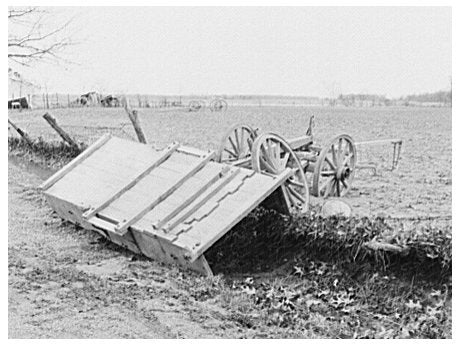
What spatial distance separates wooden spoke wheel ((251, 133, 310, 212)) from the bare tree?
1995mm

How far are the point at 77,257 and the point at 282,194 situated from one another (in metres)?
1.86

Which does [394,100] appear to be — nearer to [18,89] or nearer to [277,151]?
[277,151]

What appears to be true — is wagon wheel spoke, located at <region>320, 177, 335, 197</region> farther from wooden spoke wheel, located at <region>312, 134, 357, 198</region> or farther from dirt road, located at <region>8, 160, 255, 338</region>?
dirt road, located at <region>8, 160, 255, 338</region>

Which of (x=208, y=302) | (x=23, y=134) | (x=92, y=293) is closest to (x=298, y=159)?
(x=208, y=302)

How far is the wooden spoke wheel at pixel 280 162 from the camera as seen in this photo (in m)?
6.40

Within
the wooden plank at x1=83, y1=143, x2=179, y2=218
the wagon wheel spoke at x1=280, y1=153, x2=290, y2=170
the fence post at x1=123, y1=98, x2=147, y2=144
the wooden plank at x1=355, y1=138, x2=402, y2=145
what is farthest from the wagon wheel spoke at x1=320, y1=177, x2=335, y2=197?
the wooden plank at x1=83, y1=143, x2=179, y2=218

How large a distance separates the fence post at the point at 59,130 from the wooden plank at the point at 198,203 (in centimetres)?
209

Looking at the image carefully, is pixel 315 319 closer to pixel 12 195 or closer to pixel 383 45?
pixel 383 45

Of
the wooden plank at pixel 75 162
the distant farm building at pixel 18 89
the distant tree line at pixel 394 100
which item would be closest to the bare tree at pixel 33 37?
the distant farm building at pixel 18 89

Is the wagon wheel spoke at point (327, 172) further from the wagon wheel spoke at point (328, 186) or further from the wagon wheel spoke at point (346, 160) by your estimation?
the wagon wheel spoke at point (346, 160)

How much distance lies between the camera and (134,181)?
5953 millimetres

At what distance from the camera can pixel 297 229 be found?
552 cm

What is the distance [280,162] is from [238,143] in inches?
23.4
